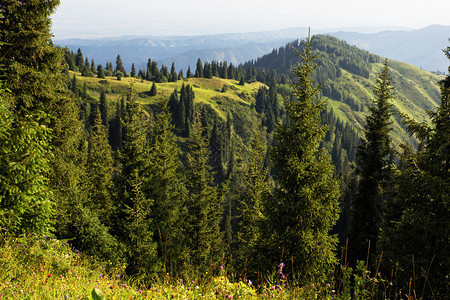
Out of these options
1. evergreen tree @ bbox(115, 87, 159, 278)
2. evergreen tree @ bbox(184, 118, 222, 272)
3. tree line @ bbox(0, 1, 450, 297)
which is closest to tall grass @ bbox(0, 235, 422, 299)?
tree line @ bbox(0, 1, 450, 297)

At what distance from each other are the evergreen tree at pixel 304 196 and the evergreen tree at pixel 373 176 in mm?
8248

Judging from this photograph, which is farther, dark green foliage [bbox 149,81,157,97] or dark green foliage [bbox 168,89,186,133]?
dark green foliage [bbox 149,81,157,97]

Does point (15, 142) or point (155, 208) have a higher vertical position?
point (15, 142)

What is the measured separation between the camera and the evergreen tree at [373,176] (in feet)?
64.9

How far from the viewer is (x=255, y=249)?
44.7ft

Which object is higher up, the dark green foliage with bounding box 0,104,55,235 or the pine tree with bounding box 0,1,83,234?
the pine tree with bounding box 0,1,83,234

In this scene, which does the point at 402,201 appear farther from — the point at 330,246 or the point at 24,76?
the point at 24,76

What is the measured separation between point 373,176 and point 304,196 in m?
10.4

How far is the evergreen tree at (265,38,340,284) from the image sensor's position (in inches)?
484

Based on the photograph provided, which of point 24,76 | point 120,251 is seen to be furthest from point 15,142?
point 120,251

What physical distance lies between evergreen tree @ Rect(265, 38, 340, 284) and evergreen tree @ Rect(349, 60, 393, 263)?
8.25 m

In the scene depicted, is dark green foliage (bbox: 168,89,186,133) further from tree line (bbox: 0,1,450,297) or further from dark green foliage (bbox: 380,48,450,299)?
dark green foliage (bbox: 380,48,450,299)

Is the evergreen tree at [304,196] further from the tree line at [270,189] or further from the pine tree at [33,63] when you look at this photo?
the pine tree at [33,63]

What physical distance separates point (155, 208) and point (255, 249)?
12.9m
